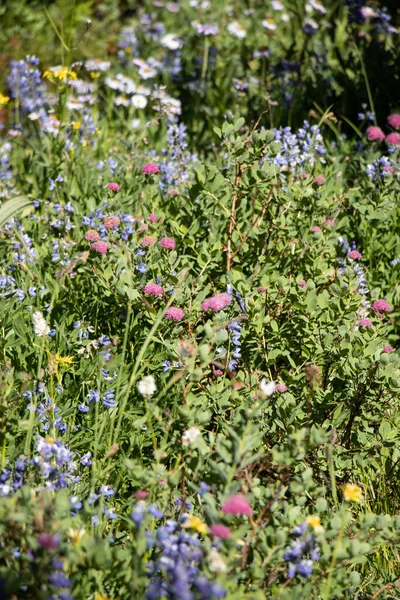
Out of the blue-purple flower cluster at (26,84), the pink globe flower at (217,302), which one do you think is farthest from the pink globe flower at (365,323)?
the blue-purple flower cluster at (26,84)

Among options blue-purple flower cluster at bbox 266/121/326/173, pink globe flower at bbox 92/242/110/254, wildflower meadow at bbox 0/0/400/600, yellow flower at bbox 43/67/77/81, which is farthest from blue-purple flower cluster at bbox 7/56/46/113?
pink globe flower at bbox 92/242/110/254

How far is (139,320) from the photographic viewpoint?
101 inches

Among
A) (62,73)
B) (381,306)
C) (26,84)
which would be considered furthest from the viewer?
(26,84)

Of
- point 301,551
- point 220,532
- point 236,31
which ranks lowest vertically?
point 236,31

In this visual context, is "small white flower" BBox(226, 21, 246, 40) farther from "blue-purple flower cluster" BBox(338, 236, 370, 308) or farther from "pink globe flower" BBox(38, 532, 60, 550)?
"pink globe flower" BBox(38, 532, 60, 550)

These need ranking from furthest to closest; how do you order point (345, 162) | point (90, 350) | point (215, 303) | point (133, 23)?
1. point (133, 23)
2. point (345, 162)
3. point (90, 350)
4. point (215, 303)

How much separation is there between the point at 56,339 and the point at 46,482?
0.69 meters

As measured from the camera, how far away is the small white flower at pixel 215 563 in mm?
1461

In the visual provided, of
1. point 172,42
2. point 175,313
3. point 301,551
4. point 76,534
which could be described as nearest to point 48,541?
point 76,534

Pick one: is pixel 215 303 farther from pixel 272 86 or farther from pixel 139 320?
pixel 272 86

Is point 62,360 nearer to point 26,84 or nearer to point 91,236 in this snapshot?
point 91,236

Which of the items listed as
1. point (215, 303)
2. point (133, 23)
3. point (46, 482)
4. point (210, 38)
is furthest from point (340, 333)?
point (133, 23)

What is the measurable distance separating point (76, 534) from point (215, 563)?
370mm

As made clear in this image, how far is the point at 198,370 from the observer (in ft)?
6.20
